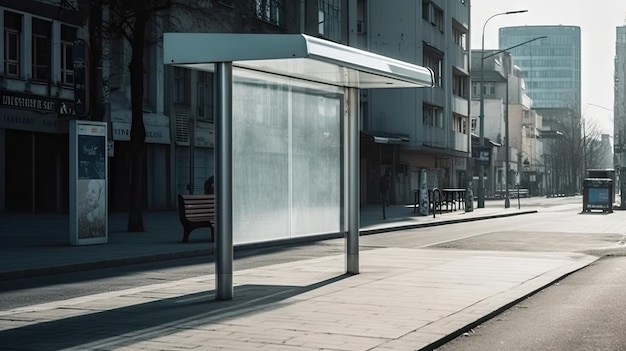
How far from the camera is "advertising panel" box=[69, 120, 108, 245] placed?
18.1m

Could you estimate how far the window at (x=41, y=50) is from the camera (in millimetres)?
32500

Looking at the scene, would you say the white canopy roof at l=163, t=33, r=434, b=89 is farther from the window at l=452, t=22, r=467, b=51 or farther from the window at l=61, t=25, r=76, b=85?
the window at l=452, t=22, r=467, b=51

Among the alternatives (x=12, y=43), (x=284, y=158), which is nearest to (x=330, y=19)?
(x=12, y=43)

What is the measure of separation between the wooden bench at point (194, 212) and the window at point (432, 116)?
133 ft

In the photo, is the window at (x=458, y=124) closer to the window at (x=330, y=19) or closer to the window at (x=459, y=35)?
the window at (x=459, y=35)

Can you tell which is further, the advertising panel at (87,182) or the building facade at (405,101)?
the building facade at (405,101)

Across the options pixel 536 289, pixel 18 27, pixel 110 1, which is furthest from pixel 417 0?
pixel 536 289

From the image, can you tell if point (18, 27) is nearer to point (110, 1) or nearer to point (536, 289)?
point (110, 1)

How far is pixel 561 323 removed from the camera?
8492 mm

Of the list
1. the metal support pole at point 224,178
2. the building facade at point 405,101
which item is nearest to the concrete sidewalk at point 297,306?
the metal support pole at point 224,178

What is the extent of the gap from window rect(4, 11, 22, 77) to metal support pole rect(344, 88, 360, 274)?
2153 centimetres

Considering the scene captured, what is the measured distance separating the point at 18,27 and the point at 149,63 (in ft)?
23.9

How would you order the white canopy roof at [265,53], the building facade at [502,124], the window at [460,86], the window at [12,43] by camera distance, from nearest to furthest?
the white canopy roof at [265,53], the window at [12,43], the window at [460,86], the building facade at [502,124]

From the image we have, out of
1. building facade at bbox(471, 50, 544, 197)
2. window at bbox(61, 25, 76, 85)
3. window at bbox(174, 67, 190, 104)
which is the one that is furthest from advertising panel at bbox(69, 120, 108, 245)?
building facade at bbox(471, 50, 544, 197)
